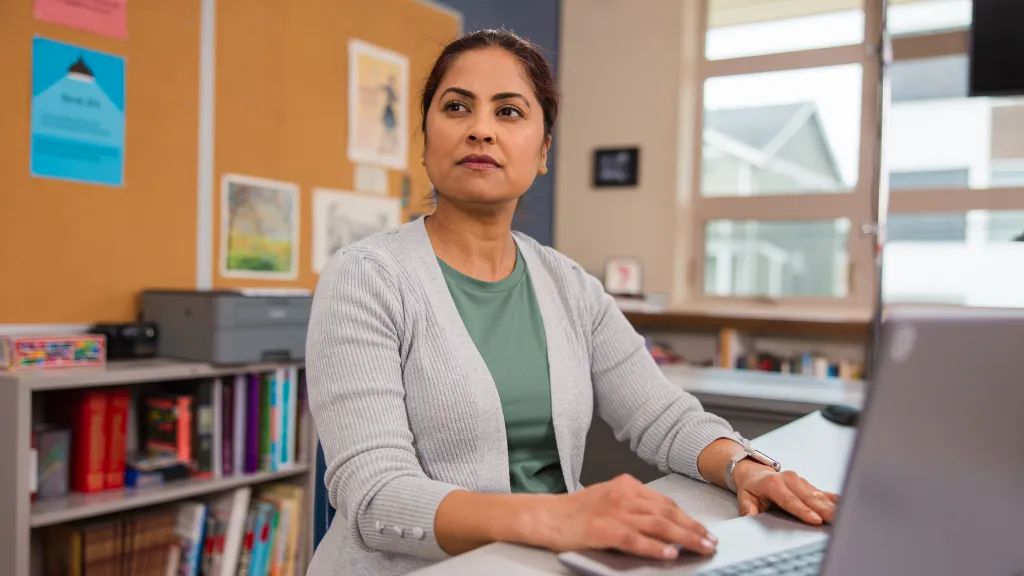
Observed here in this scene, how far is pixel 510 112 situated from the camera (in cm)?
124

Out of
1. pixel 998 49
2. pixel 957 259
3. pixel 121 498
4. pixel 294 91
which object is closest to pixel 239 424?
pixel 121 498

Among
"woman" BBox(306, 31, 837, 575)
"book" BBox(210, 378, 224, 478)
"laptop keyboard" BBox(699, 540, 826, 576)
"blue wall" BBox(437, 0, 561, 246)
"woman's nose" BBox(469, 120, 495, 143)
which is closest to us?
"laptop keyboard" BBox(699, 540, 826, 576)

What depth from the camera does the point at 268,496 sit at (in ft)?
8.09

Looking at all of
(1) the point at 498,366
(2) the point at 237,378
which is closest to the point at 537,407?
(1) the point at 498,366

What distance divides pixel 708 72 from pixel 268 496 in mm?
2867

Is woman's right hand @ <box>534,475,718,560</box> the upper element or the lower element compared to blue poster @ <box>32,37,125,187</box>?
lower

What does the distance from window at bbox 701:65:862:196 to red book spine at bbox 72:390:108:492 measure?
2928 millimetres

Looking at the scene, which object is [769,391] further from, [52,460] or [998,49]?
[52,460]

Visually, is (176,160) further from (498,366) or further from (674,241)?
(674,241)

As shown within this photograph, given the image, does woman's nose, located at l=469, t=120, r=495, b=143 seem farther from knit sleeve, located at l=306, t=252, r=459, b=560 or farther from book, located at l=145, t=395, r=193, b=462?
book, located at l=145, t=395, r=193, b=462

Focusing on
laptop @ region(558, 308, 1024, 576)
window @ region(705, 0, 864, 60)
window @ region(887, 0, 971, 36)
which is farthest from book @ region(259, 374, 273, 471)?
window @ region(887, 0, 971, 36)

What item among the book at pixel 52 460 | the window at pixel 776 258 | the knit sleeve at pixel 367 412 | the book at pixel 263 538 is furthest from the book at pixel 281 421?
the window at pixel 776 258

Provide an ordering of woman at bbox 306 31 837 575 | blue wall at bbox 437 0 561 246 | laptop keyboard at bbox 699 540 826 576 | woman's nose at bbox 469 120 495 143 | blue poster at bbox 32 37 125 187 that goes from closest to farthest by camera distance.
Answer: laptop keyboard at bbox 699 540 826 576, woman at bbox 306 31 837 575, woman's nose at bbox 469 120 495 143, blue poster at bbox 32 37 125 187, blue wall at bbox 437 0 561 246

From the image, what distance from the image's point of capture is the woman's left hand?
917 mm
